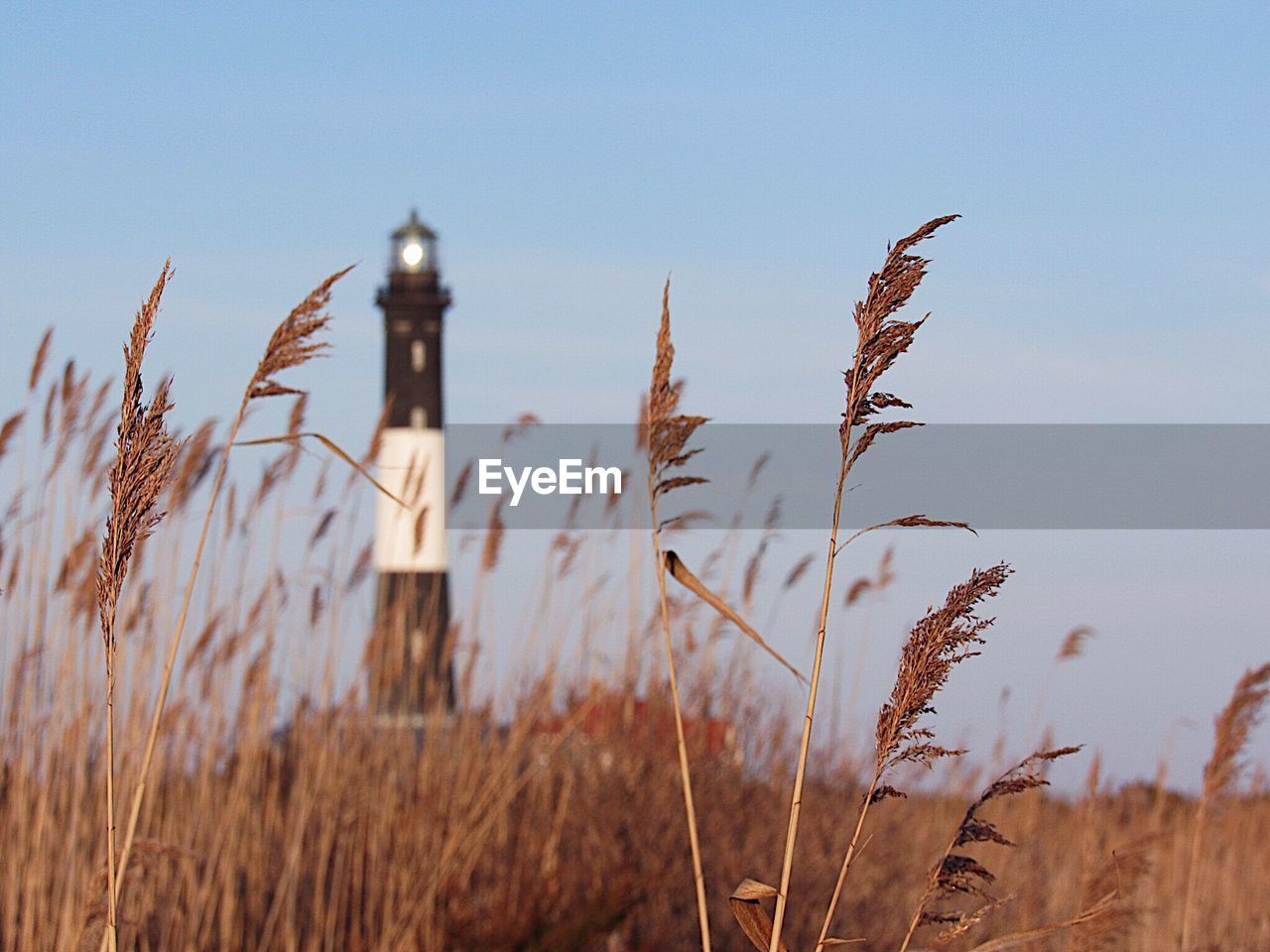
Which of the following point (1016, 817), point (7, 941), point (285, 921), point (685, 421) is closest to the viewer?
point (685, 421)

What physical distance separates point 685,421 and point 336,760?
3.43 metres

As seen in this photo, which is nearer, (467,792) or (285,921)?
(285,921)

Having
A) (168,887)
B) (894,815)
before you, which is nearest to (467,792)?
(168,887)

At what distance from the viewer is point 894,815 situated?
738 cm

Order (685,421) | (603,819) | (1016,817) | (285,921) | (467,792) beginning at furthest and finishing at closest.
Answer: (1016,817) < (603,819) < (467,792) < (285,921) < (685,421)

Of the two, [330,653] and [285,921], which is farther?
[330,653]

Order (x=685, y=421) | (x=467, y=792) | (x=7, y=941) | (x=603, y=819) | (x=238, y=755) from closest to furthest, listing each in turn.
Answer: (x=685, y=421)
(x=7, y=941)
(x=238, y=755)
(x=467, y=792)
(x=603, y=819)

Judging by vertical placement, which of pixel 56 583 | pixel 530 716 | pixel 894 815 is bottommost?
pixel 894 815

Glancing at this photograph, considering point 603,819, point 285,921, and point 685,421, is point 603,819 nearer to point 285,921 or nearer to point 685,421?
point 285,921

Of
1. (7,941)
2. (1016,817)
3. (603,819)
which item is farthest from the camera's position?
(1016,817)

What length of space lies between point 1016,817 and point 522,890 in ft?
11.7

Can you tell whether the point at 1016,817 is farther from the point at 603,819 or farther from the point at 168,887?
the point at 168,887

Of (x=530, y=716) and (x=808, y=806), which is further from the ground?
(x=530, y=716)

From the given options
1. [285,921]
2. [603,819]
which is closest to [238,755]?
[285,921]
